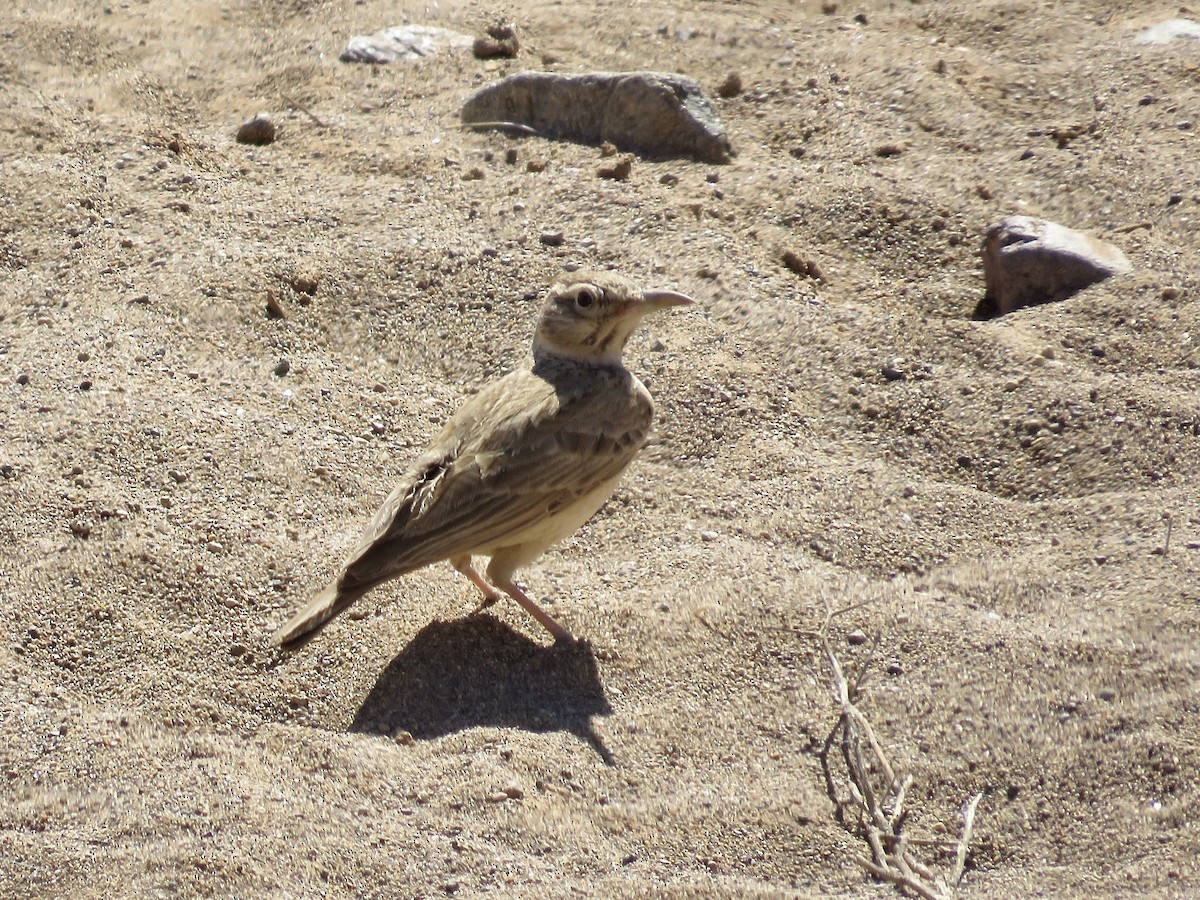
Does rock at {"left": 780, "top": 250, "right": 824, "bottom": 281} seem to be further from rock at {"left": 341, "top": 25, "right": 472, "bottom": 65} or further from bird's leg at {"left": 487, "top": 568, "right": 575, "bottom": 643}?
rock at {"left": 341, "top": 25, "right": 472, "bottom": 65}

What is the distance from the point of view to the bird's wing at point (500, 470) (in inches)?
194

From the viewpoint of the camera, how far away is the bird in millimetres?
4902

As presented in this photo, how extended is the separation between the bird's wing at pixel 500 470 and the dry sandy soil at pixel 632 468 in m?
0.37

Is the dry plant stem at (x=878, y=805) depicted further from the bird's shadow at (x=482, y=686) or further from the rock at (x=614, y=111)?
the rock at (x=614, y=111)

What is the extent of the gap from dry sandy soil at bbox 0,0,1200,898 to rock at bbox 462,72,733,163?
145 mm

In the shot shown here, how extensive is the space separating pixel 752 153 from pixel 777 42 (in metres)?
1.04

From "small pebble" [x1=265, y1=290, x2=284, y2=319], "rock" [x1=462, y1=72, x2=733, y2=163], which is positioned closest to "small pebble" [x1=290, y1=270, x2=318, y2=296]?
"small pebble" [x1=265, y1=290, x2=284, y2=319]

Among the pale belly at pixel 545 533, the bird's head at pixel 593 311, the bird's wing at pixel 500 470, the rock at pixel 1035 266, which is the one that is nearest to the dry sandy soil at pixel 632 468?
the rock at pixel 1035 266

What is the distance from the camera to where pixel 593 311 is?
5.53m

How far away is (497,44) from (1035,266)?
3.21 meters

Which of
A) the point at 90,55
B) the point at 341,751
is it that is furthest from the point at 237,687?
the point at 90,55

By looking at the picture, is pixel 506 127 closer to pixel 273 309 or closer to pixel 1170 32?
pixel 273 309

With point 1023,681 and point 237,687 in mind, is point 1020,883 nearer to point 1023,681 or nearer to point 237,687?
point 1023,681

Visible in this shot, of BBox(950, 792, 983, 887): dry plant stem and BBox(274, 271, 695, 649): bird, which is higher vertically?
BBox(274, 271, 695, 649): bird
